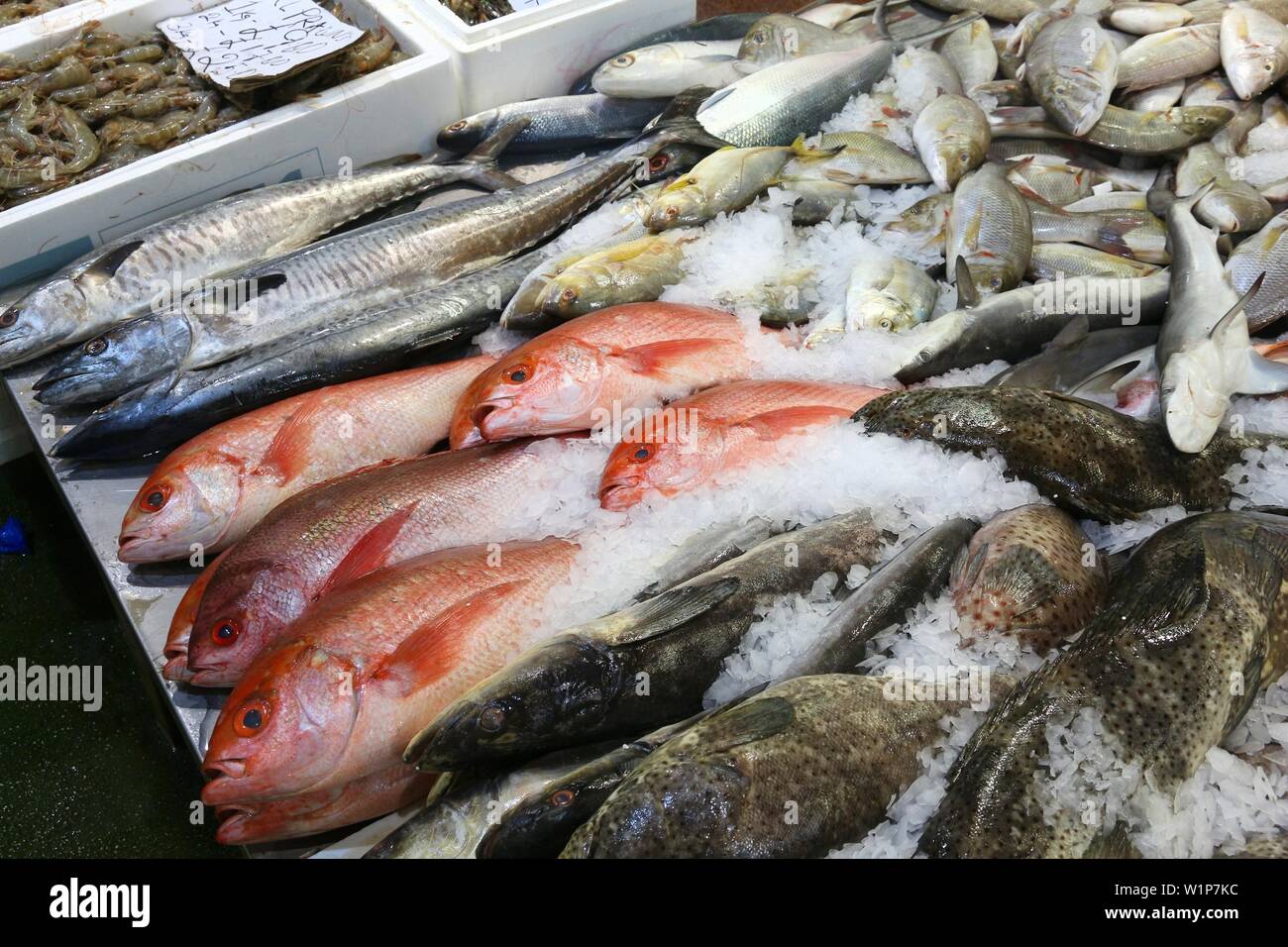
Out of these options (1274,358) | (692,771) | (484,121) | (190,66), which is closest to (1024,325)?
(1274,358)

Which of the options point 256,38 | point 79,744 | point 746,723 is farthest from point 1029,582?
point 256,38

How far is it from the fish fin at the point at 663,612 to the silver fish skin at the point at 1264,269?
76.4 inches

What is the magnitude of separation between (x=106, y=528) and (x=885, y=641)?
215 centimetres

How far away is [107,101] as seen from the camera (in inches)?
143

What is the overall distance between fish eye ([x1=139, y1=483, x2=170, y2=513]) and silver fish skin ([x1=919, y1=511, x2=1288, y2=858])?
1973mm

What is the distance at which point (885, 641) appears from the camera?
2.00m

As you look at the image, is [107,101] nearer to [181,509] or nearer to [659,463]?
[181,509]

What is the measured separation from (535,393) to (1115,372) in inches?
64.1

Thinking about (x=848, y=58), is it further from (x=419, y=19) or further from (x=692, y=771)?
(x=692, y=771)

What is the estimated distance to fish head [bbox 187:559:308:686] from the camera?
214 cm

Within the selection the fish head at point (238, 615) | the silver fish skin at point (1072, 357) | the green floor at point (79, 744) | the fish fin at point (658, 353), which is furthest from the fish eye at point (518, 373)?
the green floor at point (79, 744)

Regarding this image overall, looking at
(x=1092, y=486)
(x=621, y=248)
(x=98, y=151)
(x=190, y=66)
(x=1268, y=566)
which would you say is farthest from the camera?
(x=190, y=66)

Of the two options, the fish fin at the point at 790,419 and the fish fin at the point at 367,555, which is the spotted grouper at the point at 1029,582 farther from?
the fish fin at the point at 367,555

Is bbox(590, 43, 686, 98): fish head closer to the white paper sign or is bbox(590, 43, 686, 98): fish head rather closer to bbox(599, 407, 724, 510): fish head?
the white paper sign
